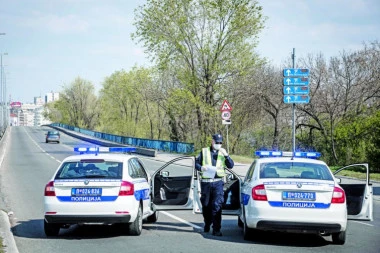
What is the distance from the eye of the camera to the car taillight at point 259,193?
883cm

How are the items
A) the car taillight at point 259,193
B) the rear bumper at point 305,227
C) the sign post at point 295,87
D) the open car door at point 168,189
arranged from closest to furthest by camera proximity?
1. the rear bumper at point 305,227
2. the car taillight at point 259,193
3. the open car door at point 168,189
4. the sign post at point 295,87

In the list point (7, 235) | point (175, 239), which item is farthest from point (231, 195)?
point (7, 235)

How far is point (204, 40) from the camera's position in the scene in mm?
42500

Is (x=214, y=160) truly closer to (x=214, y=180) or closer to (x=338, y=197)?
(x=214, y=180)

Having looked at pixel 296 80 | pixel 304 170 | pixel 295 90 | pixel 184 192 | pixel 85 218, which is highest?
pixel 296 80

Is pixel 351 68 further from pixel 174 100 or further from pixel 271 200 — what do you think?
pixel 271 200

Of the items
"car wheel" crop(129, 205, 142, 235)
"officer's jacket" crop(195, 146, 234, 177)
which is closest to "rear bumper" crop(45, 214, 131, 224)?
"car wheel" crop(129, 205, 142, 235)

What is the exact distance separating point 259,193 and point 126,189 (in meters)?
2.16

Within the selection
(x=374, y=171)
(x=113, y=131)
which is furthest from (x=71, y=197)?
(x=113, y=131)

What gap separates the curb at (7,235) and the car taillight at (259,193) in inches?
142

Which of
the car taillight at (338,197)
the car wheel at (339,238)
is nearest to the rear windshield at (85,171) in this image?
the car taillight at (338,197)

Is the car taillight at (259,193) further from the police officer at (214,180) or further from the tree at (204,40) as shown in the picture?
the tree at (204,40)

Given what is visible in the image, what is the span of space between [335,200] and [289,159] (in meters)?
1.23

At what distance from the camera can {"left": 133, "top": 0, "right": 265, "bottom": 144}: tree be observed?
135ft
